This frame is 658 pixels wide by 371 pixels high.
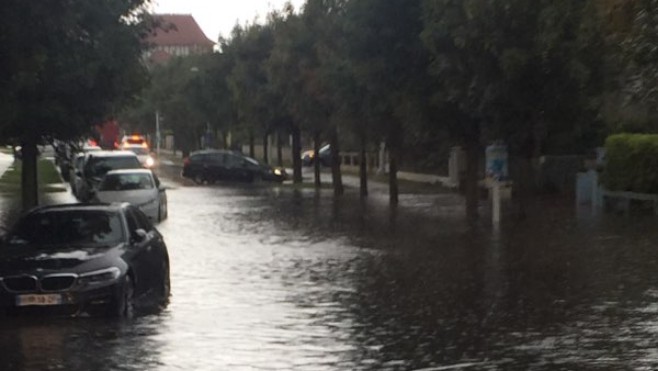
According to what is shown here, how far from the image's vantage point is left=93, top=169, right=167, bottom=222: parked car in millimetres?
34188

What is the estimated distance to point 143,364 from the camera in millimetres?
12414

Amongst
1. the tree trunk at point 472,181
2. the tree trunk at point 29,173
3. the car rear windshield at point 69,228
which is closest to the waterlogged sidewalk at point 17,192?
the tree trunk at point 29,173

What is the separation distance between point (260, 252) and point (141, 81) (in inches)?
266

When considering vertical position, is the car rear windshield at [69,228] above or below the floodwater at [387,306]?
above

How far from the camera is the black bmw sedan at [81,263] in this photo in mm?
15133

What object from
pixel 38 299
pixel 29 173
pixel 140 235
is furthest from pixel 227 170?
pixel 38 299

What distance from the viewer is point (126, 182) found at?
3512cm

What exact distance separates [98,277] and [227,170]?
153 ft

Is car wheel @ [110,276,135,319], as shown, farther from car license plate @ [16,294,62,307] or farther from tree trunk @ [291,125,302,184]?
tree trunk @ [291,125,302,184]

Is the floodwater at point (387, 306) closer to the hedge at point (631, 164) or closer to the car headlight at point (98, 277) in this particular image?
the car headlight at point (98, 277)

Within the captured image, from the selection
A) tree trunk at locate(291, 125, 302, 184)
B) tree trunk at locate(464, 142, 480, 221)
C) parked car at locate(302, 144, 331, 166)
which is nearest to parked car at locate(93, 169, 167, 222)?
tree trunk at locate(464, 142, 480, 221)

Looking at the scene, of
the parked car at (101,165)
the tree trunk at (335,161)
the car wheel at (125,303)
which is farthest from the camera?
the tree trunk at (335,161)

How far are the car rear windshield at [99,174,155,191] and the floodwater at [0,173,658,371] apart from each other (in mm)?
3923

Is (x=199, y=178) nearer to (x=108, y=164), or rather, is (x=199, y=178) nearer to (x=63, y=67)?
(x=108, y=164)
